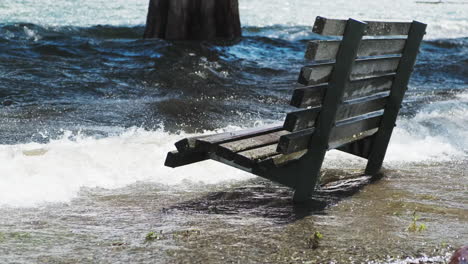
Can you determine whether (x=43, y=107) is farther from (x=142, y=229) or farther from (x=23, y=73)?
(x=142, y=229)

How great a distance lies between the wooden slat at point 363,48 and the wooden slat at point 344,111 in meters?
0.36

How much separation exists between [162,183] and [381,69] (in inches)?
74.5

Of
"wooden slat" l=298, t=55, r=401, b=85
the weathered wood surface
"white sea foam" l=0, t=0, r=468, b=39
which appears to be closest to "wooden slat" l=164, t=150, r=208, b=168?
"wooden slat" l=298, t=55, r=401, b=85

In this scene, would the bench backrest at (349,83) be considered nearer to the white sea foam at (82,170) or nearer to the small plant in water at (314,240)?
the small plant in water at (314,240)

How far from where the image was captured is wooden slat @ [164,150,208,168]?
17.5 ft

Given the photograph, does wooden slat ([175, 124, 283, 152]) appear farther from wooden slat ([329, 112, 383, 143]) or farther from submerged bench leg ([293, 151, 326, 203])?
wooden slat ([329, 112, 383, 143])

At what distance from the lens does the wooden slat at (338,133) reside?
16.4 feet

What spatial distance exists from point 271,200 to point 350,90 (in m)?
0.98

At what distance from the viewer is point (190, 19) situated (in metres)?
15.6

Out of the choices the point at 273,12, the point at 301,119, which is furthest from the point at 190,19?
the point at 273,12

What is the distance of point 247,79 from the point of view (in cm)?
1281

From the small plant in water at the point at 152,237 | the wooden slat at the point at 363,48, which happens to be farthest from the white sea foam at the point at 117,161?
the wooden slat at the point at 363,48

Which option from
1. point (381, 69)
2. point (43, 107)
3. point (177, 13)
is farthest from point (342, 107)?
point (177, 13)

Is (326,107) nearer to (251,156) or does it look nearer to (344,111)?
(344,111)
